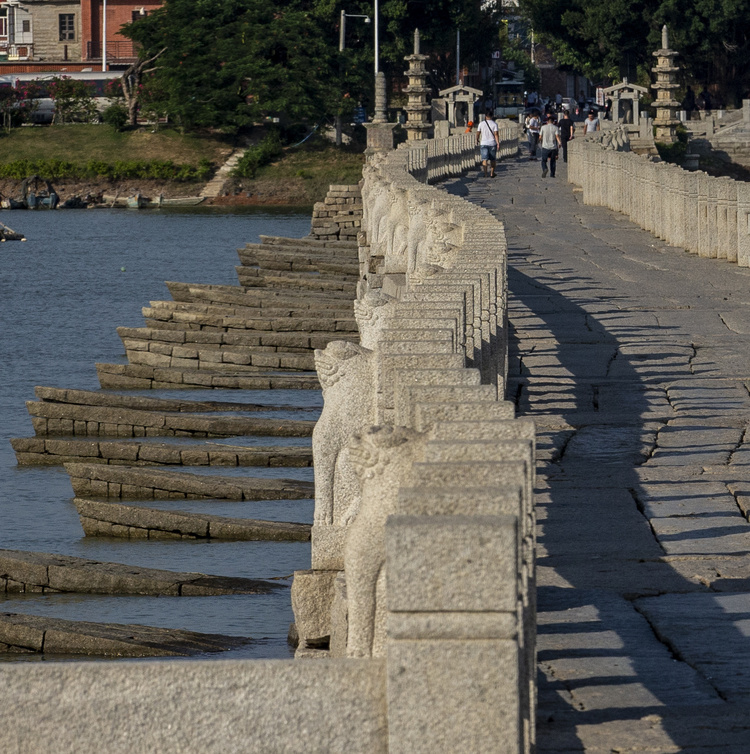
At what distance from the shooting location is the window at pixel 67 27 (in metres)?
84.4

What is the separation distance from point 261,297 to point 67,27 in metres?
64.0

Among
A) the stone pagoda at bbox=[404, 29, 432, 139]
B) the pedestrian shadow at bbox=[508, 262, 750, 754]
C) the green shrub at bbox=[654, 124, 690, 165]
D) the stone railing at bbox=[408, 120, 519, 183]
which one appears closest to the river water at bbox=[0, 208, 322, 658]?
the pedestrian shadow at bbox=[508, 262, 750, 754]

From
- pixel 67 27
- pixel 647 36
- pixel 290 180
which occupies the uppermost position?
pixel 67 27

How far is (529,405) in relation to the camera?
38.2 feet

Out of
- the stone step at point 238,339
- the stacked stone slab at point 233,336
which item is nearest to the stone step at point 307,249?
the stacked stone slab at point 233,336

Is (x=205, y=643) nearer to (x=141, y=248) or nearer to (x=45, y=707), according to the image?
(x=45, y=707)

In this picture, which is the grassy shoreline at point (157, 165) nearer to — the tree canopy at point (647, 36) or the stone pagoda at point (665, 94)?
the tree canopy at point (647, 36)

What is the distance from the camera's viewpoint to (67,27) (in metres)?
85.0

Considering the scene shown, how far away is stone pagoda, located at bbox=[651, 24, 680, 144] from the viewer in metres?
61.5

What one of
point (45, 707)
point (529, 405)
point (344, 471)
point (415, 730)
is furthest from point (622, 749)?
point (529, 405)

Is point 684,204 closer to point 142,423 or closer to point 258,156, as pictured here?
point 142,423

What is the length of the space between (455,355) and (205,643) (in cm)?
464

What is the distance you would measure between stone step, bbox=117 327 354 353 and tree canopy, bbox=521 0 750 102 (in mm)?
51093

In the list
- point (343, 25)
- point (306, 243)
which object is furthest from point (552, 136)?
point (343, 25)
